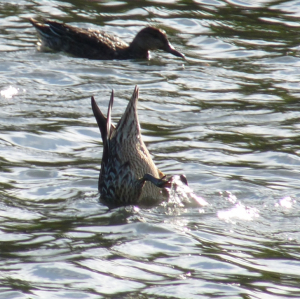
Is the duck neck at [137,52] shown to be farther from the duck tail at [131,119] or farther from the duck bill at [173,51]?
the duck tail at [131,119]

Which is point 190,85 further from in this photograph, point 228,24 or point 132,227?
point 132,227

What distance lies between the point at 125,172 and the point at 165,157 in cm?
114

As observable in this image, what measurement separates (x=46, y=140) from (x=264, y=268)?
12.5 ft

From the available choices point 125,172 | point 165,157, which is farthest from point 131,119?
point 165,157

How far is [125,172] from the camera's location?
7.34m

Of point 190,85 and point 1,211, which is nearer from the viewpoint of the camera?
point 1,211

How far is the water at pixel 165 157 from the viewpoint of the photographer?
18.0ft

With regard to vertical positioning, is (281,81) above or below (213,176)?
above

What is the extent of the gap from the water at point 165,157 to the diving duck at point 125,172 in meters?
0.24

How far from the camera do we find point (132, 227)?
648cm

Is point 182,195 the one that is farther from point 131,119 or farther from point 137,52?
point 137,52

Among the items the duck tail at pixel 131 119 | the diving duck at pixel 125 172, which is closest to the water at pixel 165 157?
the diving duck at pixel 125 172

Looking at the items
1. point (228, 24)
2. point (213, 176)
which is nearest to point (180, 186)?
point (213, 176)

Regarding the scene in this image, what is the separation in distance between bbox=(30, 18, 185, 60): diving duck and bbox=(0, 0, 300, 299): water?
0.66 ft
